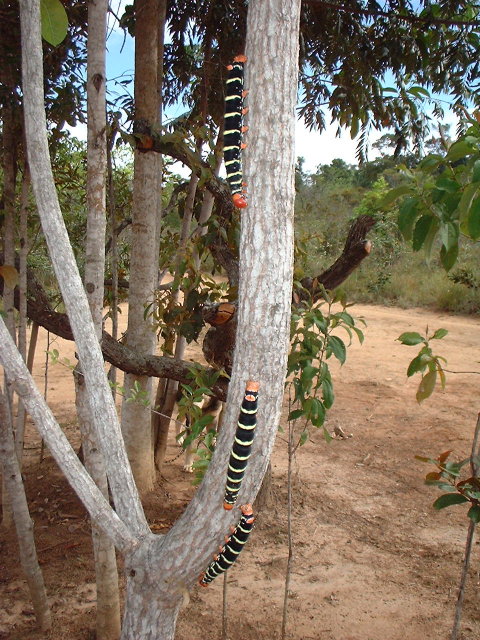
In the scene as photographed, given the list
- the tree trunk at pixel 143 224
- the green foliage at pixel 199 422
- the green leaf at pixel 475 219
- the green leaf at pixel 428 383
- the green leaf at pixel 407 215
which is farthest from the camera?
the tree trunk at pixel 143 224

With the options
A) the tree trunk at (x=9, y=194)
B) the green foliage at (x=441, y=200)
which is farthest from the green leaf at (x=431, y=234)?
the tree trunk at (x=9, y=194)

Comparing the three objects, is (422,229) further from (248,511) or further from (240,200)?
(248,511)

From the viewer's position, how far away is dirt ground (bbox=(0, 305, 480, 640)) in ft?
9.27

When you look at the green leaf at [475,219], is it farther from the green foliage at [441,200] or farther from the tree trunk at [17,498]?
the tree trunk at [17,498]

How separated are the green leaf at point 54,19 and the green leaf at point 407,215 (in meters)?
1.08

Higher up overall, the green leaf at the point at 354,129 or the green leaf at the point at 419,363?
the green leaf at the point at 354,129

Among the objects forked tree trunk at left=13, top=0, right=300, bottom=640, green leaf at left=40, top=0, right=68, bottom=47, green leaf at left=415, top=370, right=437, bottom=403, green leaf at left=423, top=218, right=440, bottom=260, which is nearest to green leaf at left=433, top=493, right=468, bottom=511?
green leaf at left=415, top=370, right=437, bottom=403

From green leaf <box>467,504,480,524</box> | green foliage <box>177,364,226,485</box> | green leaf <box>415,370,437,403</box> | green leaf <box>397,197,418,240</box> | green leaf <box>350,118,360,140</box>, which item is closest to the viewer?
green leaf <box>397,197,418,240</box>

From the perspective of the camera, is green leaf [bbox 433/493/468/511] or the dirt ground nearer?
green leaf [bbox 433/493/468/511]

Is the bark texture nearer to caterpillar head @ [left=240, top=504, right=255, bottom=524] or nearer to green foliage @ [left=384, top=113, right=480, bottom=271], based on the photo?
caterpillar head @ [left=240, top=504, right=255, bottom=524]

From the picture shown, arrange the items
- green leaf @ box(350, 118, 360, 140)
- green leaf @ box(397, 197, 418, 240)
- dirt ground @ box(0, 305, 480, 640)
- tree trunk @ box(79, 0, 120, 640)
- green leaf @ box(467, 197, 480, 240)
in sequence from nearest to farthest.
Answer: green leaf @ box(467, 197, 480, 240) < green leaf @ box(397, 197, 418, 240) < tree trunk @ box(79, 0, 120, 640) < dirt ground @ box(0, 305, 480, 640) < green leaf @ box(350, 118, 360, 140)

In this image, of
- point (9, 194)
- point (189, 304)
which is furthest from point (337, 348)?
point (9, 194)

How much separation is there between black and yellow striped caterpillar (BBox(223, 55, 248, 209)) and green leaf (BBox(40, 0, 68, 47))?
1.57 ft

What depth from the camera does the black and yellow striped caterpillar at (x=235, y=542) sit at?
1.44 m
